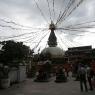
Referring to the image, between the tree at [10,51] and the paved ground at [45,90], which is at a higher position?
the tree at [10,51]

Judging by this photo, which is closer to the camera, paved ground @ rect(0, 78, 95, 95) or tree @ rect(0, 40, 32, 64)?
paved ground @ rect(0, 78, 95, 95)

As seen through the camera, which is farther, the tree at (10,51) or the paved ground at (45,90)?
the tree at (10,51)

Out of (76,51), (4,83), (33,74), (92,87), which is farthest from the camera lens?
(76,51)

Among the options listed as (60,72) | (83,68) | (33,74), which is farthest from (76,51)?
(83,68)

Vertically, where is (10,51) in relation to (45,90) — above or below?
above

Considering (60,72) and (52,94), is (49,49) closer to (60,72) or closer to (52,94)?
(60,72)

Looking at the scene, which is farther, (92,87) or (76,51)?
(76,51)

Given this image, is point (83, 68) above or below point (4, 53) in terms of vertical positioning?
below

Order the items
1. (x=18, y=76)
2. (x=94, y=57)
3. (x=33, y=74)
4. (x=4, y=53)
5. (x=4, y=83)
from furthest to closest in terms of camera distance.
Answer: (x=94, y=57) < (x=33, y=74) < (x=18, y=76) < (x=4, y=53) < (x=4, y=83)

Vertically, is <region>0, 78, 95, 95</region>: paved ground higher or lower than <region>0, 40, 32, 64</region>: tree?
lower

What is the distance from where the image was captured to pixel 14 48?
53.0 ft

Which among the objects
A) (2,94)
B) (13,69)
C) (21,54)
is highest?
(21,54)

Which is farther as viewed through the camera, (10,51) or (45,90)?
(10,51)

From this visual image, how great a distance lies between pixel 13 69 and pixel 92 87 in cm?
762
